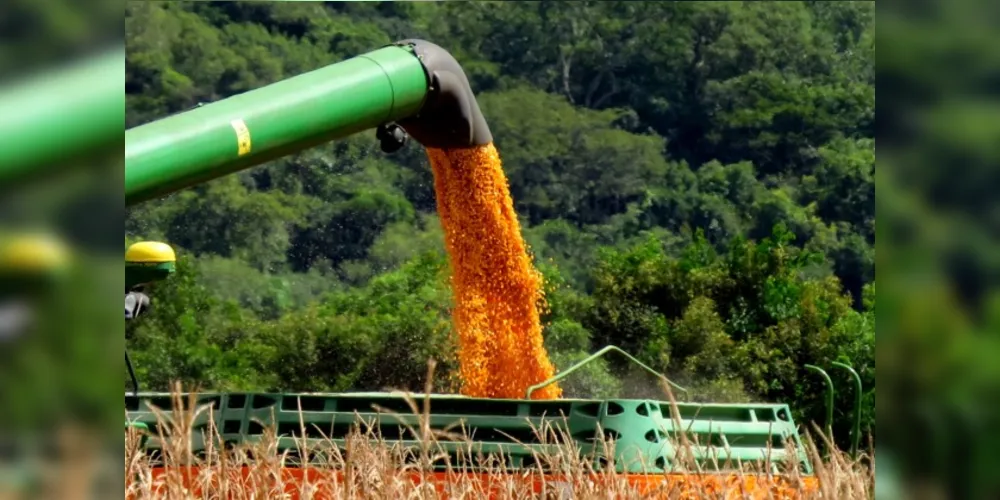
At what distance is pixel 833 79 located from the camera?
987cm

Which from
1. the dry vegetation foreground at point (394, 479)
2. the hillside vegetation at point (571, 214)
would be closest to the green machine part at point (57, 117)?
the dry vegetation foreground at point (394, 479)

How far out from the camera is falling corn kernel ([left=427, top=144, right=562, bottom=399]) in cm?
558

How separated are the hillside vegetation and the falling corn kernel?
2267 millimetres

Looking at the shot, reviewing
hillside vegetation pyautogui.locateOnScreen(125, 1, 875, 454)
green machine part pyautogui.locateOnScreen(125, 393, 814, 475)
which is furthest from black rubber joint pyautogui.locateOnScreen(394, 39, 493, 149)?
hillside vegetation pyautogui.locateOnScreen(125, 1, 875, 454)

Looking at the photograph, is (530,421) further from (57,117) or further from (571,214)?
(571,214)

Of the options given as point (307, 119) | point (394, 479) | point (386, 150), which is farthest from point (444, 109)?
point (394, 479)

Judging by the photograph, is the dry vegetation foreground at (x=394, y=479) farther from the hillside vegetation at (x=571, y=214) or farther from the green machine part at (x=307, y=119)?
the hillside vegetation at (x=571, y=214)

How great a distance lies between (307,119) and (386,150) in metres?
0.89

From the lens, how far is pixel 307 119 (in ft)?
12.2

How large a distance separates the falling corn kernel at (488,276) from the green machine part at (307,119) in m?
0.21

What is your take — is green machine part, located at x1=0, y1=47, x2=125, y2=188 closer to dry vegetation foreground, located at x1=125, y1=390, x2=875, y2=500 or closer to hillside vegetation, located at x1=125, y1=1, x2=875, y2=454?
dry vegetation foreground, located at x1=125, y1=390, x2=875, y2=500

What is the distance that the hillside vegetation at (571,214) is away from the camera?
8.90 m

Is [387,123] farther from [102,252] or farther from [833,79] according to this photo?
[833,79]

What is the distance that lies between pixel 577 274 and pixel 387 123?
4636mm
